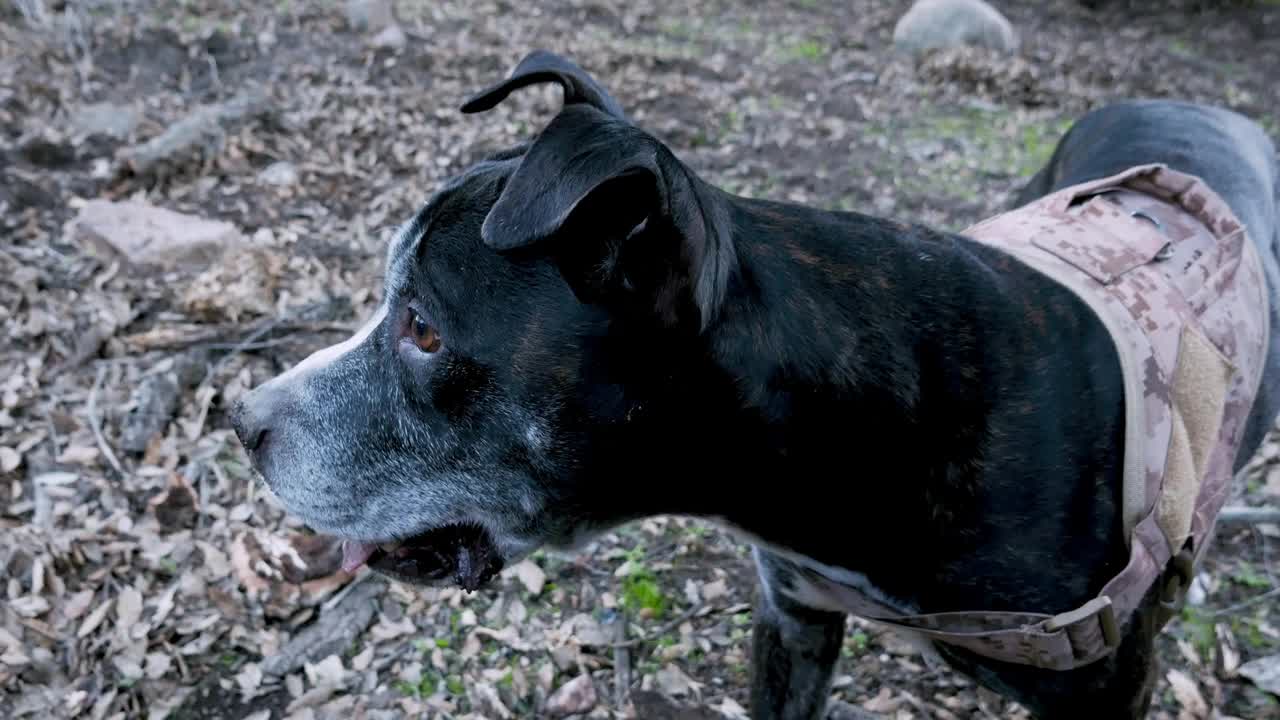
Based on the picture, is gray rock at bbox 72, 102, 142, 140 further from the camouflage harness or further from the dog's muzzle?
the camouflage harness

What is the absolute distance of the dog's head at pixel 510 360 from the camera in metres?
1.73

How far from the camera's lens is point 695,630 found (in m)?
3.38

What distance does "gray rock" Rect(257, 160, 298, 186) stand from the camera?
6.00 metres

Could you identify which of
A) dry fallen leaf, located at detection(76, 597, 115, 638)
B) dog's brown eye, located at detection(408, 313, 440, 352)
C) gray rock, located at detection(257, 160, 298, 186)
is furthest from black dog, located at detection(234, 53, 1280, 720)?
gray rock, located at detection(257, 160, 298, 186)

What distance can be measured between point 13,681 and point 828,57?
8.62 metres

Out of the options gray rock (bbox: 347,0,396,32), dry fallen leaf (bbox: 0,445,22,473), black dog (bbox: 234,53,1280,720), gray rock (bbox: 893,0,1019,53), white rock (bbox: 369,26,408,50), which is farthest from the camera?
gray rock (bbox: 893,0,1019,53)

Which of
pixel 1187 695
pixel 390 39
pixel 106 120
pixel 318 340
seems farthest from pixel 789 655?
pixel 390 39

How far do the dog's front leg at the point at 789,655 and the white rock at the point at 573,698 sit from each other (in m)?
0.57

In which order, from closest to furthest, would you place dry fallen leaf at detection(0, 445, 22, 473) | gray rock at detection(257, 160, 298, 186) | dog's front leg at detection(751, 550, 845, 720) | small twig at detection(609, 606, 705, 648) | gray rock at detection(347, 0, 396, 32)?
dog's front leg at detection(751, 550, 845, 720)
small twig at detection(609, 606, 705, 648)
dry fallen leaf at detection(0, 445, 22, 473)
gray rock at detection(257, 160, 298, 186)
gray rock at detection(347, 0, 396, 32)

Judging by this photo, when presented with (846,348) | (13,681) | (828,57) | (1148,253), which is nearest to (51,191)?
(13,681)

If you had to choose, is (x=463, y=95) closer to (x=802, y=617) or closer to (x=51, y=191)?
(x=51, y=191)

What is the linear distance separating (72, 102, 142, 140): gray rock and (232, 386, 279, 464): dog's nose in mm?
4911

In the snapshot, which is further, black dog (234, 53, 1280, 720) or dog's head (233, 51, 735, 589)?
black dog (234, 53, 1280, 720)

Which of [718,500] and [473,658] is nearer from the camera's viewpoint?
[718,500]
